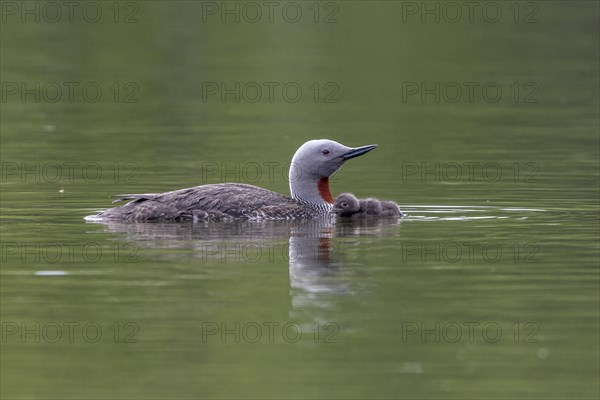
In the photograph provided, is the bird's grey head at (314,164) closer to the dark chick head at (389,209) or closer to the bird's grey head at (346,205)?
the bird's grey head at (346,205)

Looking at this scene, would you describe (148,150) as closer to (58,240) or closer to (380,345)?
(58,240)

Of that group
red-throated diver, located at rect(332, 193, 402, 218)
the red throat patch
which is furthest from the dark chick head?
the red throat patch

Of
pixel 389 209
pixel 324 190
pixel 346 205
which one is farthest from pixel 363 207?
pixel 324 190

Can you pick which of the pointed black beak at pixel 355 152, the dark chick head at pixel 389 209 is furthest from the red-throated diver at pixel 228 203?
the dark chick head at pixel 389 209

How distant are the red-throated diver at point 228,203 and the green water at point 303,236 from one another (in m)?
0.23

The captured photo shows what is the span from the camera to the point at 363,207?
1199 centimetres

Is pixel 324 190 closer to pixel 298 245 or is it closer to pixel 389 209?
pixel 389 209

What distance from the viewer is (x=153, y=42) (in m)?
28.4

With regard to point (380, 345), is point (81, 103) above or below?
above

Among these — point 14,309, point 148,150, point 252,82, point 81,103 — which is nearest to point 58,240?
point 14,309

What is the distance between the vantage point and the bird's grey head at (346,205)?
12.0 metres

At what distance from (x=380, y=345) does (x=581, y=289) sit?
6.12 feet

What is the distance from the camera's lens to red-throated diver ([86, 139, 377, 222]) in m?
11.6

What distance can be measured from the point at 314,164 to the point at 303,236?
129 centimetres
